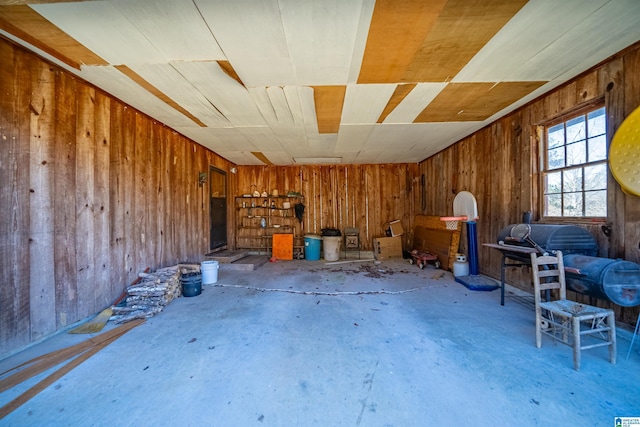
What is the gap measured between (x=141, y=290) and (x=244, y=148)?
3.42m

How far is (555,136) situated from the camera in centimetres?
305

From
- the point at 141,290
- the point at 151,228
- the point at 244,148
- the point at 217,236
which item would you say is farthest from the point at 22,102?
the point at 217,236

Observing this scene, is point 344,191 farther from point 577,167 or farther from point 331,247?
point 577,167

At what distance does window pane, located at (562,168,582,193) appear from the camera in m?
2.74

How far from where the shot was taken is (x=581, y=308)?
6.48ft

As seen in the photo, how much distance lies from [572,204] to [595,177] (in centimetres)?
38

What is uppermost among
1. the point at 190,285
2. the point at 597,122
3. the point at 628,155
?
the point at 597,122

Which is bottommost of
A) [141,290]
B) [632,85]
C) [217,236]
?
[141,290]

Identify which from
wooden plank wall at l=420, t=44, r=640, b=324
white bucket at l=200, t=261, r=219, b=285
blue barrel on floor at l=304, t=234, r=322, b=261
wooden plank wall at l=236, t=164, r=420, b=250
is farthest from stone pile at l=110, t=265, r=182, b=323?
wooden plank wall at l=420, t=44, r=640, b=324

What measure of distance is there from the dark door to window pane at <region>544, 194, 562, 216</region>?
20.6ft

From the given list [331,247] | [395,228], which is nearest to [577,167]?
[395,228]

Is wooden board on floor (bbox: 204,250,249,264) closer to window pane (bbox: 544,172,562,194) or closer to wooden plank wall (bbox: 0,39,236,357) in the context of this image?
wooden plank wall (bbox: 0,39,236,357)

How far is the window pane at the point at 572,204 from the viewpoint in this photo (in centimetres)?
273

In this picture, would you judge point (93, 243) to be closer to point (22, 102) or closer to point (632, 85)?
point (22, 102)
